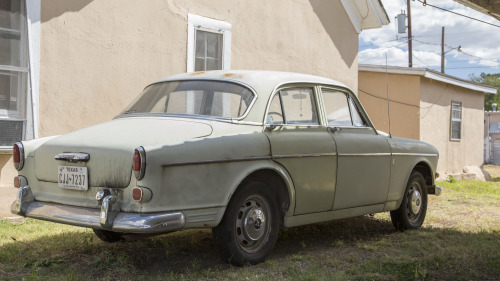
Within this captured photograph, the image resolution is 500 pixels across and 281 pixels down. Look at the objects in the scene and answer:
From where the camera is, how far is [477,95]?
64.6ft

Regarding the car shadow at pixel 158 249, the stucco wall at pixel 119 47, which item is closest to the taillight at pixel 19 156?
the car shadow at pixel 158 249

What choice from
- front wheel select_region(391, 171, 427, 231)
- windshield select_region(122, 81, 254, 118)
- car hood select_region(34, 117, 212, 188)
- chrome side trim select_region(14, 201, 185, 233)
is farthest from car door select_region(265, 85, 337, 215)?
front wheel select_region(391, 171, 427, 231)

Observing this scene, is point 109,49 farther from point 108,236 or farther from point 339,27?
point 339,27

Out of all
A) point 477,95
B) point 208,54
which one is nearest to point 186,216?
point 208,54

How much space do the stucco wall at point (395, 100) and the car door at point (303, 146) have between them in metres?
10.8

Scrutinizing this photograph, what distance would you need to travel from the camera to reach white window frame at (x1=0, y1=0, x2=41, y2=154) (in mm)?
7129

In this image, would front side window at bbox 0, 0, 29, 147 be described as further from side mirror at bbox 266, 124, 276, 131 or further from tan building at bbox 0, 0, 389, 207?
side mirror at bbox 266, 124, 276, 131

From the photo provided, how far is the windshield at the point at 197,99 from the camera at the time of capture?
16.5 feet

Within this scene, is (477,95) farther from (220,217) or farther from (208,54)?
(220,217)

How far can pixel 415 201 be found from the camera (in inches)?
274

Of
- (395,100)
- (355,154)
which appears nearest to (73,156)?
(355,154)

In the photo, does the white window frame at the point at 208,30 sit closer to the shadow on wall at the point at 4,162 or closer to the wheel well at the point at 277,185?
the shadow on wall at the point at 4,162

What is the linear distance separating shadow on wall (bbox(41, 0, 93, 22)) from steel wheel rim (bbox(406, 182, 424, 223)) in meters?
4.71

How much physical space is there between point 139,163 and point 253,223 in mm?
1185
